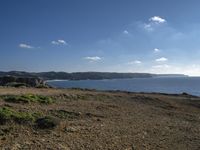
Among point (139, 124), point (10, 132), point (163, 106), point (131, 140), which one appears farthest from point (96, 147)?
point (163, 106)

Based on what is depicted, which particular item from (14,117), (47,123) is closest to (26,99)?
(14,117)

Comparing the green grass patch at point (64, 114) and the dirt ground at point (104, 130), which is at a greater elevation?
the green grass patch at point (64, 114)

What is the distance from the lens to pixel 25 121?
1520 cm

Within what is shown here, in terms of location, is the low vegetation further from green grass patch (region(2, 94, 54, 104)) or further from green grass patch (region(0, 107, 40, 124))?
green grass patch (region(2, 94, 54, 104))

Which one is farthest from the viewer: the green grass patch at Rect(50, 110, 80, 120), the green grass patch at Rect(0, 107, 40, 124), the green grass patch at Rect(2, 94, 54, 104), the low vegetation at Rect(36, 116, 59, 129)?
the green grass patch at Rect(2, 94, 54, 104)

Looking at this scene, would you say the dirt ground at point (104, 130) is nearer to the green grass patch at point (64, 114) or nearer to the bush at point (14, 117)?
the green grass patch at point (64, 114)

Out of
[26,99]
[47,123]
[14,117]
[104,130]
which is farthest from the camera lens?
[26,99]

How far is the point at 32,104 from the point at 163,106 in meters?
11.1

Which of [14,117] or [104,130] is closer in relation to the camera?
[14,117]

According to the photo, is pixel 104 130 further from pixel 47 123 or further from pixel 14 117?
pixel 14 117

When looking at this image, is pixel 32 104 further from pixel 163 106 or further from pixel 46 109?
pixel 163 106

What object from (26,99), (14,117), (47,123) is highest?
(26,99)

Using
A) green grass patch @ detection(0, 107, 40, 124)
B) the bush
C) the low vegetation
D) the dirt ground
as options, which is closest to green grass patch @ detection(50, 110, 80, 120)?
the dirt ground

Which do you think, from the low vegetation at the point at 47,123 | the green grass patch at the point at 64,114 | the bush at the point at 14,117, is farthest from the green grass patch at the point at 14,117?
the green grass patch at the point at 64,114
